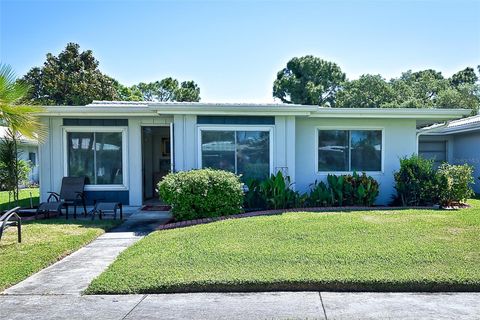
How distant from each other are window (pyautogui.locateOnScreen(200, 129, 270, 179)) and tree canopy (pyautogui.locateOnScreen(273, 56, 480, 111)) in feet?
72.1

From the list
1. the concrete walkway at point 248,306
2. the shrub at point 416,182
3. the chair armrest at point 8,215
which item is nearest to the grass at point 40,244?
the chair armrest at point 8,215

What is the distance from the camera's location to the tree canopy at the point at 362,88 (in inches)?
1159

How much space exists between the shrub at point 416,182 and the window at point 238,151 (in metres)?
3.90

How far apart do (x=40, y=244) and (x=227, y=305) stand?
14.1ft

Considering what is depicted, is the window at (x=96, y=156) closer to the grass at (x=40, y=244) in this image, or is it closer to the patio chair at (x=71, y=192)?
the patio chair at (x=71, y=192)

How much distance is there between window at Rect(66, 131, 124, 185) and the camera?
1091cm

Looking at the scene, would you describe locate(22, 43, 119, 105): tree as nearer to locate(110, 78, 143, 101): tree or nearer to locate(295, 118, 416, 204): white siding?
locate(110, 78, 143, 101): tree

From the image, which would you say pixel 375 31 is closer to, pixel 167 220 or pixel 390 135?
pixel 390 135

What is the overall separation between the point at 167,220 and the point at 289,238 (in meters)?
3.77

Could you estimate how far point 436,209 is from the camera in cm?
959

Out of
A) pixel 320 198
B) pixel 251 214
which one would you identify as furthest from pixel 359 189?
pixel 251 214

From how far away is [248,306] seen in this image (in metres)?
3.94

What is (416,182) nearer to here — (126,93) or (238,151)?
(238,151)

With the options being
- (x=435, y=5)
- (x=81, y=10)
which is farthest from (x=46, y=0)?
(x=435, y=5)
